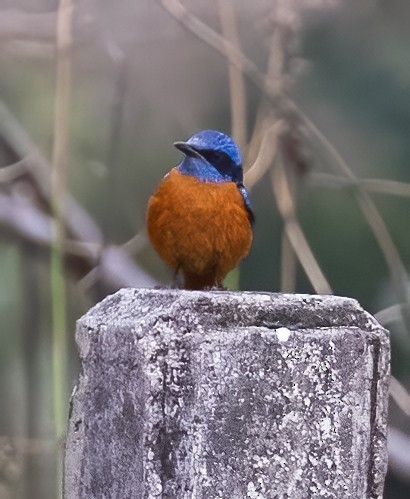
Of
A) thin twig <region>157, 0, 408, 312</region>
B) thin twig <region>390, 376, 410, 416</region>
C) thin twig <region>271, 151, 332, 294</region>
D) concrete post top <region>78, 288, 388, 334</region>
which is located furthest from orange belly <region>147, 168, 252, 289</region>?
thin twig <region>390, 376, 410, 416</region>

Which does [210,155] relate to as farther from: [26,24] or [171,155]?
[26,24]

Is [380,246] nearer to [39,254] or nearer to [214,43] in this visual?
[214,43]

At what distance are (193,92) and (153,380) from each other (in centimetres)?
273

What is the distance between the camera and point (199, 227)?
8.34 ft

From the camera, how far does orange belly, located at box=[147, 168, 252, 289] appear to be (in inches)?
99.4

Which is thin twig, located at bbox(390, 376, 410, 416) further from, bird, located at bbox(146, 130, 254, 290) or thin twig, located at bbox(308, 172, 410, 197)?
bird, located at bbox(146, 130, 254, 290)

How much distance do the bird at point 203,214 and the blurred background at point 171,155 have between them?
4.39 feet

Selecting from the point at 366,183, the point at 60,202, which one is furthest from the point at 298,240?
the point at 60,202

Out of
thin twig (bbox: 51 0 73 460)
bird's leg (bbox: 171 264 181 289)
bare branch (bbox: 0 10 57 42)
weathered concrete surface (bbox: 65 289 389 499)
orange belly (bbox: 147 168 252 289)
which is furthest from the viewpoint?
bare branch (bbox: 0 10 57 42)

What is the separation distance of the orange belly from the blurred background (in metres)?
1.36

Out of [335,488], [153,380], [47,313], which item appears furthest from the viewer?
[47,313]

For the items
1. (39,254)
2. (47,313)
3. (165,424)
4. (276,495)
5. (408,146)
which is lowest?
(276,495)

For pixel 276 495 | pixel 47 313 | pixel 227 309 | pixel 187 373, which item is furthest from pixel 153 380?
pixel 47 313

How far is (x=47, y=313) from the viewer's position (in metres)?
4.02
